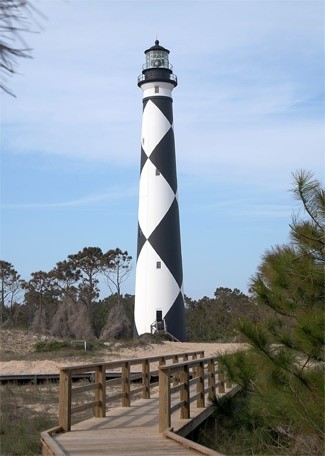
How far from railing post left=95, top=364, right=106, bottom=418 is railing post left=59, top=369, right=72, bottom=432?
0.73 meters

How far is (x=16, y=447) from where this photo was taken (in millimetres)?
7570

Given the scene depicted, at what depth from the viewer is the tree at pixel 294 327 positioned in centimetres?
545

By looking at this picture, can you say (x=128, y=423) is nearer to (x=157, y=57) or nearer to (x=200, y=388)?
(x=200, y=388)

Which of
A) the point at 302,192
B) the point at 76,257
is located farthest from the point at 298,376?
the point at 76,257

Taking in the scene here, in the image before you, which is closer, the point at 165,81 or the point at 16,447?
the point at 16,447

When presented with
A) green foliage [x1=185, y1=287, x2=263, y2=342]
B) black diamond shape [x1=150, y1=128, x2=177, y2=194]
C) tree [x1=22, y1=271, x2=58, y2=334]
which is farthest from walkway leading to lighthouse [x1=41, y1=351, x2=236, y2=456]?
tree [x1=22, y1=271, x2=58, y2=334]

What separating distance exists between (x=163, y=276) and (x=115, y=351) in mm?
3136

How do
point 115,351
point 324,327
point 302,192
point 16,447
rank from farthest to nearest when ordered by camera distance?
point 115,351 → point 16,447 → point 302,192 → point 324,327

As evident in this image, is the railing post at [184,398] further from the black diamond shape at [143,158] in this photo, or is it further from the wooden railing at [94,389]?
the black diamond shape at [143,158]

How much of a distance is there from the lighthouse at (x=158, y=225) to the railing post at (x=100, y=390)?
15.0 meters

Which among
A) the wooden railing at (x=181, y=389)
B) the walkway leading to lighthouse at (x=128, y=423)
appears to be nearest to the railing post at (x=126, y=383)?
the walkway leading to lighthouse at (x=128, y=423)

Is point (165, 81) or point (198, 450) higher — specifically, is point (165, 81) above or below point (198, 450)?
above

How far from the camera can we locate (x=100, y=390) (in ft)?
26.2

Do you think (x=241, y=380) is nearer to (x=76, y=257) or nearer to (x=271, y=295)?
(x=271, y=295)
